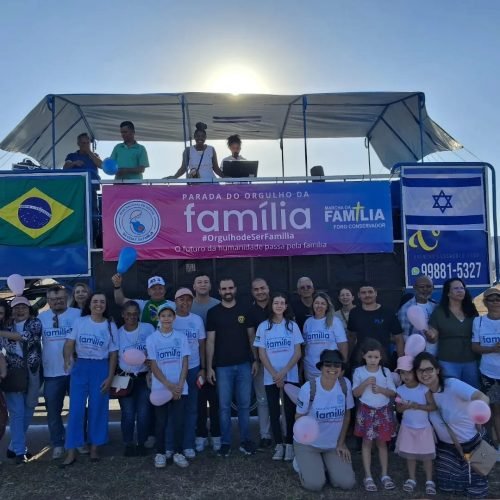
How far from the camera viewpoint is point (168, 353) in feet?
15.2

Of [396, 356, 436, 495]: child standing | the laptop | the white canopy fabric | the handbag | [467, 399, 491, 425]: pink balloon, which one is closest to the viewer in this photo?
[467, 399, 491, 425]: pink balloon

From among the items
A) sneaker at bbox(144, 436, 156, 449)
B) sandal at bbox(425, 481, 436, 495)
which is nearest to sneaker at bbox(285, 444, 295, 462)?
sandal at bbox(425, 481, 436, 495)

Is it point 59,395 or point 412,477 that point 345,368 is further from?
point 59,395

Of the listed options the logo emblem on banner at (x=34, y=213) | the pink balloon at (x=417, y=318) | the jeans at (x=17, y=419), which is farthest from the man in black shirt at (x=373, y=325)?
the logo emblem on banner at (x=34, y=213)

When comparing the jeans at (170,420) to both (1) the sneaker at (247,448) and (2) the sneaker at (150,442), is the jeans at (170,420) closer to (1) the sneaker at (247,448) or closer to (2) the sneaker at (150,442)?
(2) the sneaker at (150,442)

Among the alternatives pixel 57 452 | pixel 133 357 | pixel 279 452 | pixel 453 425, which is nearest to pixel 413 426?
pixel 453 425

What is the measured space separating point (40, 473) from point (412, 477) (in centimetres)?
345

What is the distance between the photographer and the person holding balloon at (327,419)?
4.24 metres

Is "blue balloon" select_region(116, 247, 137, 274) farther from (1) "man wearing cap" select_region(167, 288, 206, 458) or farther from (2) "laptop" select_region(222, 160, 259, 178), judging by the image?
(2) "laptop" select_region(222, 160, 259, 178)

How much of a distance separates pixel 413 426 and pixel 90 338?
10.4ft

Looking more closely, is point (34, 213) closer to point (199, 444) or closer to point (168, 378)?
point (168, 378)

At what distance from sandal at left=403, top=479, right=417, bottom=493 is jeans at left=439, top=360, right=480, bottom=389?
122 centimetres

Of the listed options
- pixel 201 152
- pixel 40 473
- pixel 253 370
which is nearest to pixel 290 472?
pixel 253 370

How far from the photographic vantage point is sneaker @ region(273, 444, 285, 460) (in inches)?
187
